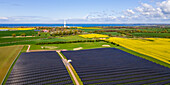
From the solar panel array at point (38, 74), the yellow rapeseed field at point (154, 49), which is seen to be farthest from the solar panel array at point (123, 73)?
the yellow rapeseed field at point (154, 49)

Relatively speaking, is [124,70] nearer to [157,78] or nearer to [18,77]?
[157,78]

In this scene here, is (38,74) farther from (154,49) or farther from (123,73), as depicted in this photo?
(154,49)

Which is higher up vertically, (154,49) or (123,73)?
(154,49)

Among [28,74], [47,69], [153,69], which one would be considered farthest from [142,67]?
[28,74]

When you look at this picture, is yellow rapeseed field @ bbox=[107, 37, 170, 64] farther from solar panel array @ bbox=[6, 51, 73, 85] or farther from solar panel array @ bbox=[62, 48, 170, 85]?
solar panel array @ bbox=[6, 51, 73, 85]

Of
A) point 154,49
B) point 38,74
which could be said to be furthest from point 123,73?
point 154,49

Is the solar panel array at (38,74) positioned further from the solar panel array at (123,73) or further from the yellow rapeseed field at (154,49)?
the yellow rapeseed field at (154,49)

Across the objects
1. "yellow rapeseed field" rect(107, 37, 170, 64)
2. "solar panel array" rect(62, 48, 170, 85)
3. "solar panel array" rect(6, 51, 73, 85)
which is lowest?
"solar panel array" rect(6, 51, 73, 85)

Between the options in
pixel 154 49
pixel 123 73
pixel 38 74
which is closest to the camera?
pixel 38 74

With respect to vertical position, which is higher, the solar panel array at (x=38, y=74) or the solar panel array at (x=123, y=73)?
the solar panel array at (x=123, y=73)

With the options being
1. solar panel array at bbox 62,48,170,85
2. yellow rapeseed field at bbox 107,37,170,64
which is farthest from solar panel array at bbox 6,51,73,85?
yellow rapeseed field at bbox 107,37,170,64

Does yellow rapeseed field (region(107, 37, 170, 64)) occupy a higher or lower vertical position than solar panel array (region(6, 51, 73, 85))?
higher

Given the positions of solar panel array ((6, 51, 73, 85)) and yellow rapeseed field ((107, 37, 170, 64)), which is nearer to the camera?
solar panel array ((6, 51, 73, 85))
